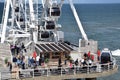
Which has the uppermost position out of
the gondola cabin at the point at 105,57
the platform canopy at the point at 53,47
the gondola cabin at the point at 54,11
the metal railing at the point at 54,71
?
the gondola cabin at the point at 54,11

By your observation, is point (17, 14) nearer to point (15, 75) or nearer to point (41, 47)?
point (41, 47)

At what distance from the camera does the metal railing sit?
101ft

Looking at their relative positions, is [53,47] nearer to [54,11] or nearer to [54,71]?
[54,11]

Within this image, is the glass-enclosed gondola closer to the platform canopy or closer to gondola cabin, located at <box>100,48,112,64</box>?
the platform canopy

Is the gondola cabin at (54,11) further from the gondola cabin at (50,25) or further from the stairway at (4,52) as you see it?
the stairway at (4,52)

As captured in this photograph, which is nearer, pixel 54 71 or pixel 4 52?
pixel 54 71

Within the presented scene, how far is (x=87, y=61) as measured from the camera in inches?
1350

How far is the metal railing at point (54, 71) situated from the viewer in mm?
30812

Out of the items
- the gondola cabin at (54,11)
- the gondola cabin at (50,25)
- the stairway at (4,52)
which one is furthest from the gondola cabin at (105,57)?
the stairway at (4,52)

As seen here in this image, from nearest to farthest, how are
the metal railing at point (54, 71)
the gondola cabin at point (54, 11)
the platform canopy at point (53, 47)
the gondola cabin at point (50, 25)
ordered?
the metal railing at point (54, 71) → the platform canopy at point (53, 47) → the gondola cabin at point (54, 11) → the gondola cabin at point (50, 25)

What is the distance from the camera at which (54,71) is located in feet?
105

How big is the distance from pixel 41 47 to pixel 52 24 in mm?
3591

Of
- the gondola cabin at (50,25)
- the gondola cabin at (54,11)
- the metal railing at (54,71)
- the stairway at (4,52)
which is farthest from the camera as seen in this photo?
the gondola cabin at (50,25)

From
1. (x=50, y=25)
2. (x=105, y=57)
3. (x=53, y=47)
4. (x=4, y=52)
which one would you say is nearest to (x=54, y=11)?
(x=50, y=25)
